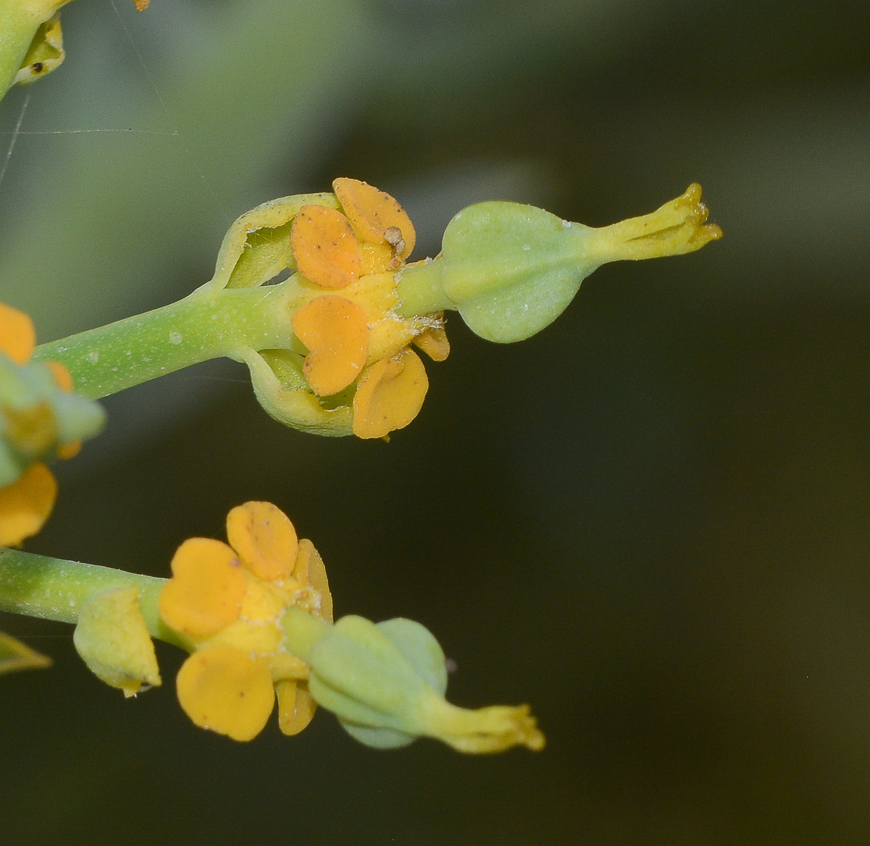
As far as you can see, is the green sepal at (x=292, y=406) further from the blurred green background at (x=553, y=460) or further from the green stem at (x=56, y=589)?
the blurred green background at (x=553, y=460)

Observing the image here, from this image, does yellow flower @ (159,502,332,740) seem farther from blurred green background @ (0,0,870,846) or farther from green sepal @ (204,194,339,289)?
blurred green background @ (0,0,870,846)

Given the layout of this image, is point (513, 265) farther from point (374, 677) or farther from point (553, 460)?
point (553, 460)

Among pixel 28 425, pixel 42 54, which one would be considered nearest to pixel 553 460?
pixel 42 54

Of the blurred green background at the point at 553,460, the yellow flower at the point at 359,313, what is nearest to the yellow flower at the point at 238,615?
the yellow flower at the point at 359,313

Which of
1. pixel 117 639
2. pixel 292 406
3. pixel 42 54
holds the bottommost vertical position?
pixel 117 639

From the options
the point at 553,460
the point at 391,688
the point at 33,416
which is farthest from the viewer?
the point at 553,460

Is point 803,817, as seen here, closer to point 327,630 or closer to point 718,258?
point 718,258
